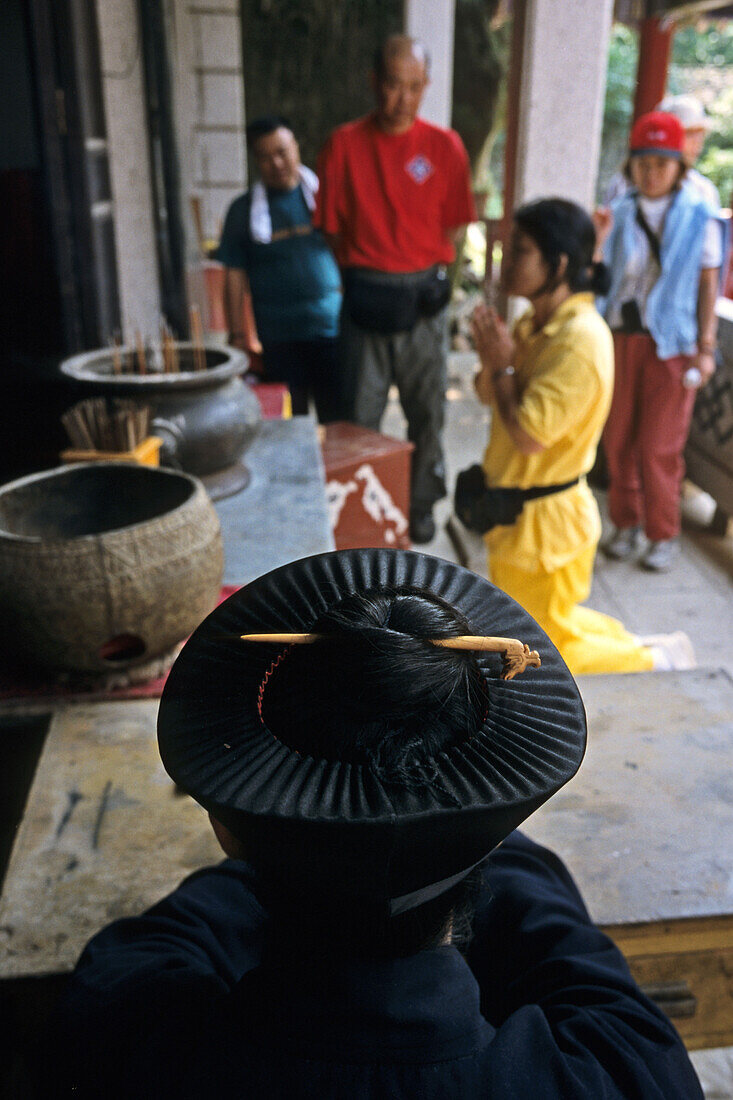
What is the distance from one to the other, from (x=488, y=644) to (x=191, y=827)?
89 centimetres

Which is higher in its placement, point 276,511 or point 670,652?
point 276,511

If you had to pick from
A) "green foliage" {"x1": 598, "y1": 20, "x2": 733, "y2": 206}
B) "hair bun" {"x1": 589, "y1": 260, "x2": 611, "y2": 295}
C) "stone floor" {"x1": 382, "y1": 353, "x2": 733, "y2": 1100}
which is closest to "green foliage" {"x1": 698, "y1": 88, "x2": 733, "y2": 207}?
"green foliage" {"x1": 598, "y1": 20, "x2": 733, "y2": 206}

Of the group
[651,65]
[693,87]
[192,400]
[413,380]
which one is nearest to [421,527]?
[413,380]

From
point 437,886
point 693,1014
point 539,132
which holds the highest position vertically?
Answer: point 539,132

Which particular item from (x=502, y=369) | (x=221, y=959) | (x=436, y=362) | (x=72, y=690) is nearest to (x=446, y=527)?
(x=436, y=362)

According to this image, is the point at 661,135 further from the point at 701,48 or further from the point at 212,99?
the point at 701,48

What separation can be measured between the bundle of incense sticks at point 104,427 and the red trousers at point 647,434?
2858 mm

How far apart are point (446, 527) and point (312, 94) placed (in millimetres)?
9978

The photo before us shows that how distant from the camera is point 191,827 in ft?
4.56

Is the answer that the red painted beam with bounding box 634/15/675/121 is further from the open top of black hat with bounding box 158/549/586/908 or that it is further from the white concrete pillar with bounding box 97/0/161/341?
the open top of black hat with bounding box 158/549/586/908

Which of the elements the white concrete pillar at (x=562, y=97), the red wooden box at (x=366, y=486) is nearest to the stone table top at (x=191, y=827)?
the red wooden box at (x=366, y=486)

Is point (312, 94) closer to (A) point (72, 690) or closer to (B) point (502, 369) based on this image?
(B) point (502, 369)

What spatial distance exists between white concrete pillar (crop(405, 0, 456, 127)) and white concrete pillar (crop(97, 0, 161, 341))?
1929 millimetres

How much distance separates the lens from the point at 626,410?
4398 mm
